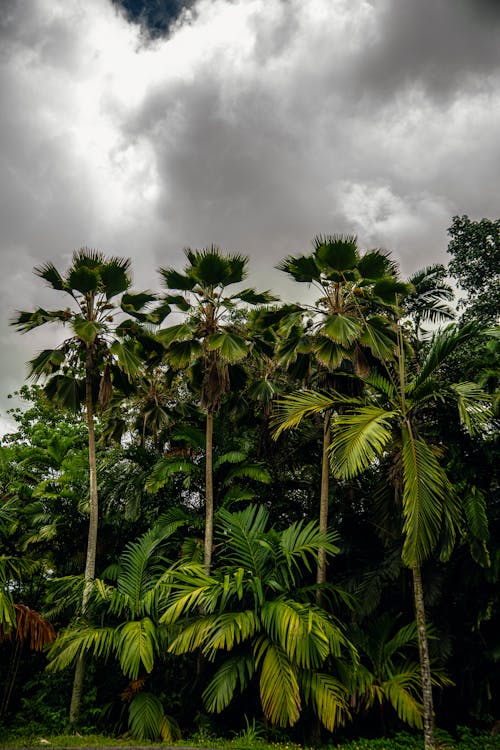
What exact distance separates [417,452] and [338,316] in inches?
134

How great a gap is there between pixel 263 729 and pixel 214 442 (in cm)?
582

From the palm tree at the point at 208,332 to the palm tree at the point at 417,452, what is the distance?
9.79 feet

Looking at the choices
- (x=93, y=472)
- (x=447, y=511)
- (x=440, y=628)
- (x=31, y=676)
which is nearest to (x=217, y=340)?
(x=93, y=472)

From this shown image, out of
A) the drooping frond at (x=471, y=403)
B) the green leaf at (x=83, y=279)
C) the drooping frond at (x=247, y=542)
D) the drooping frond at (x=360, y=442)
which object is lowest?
the drooping frond at (x=247, y=542)

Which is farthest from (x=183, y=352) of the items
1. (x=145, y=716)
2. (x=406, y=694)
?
(x=406, y=694)

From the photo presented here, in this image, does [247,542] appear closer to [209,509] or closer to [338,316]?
[209,509]

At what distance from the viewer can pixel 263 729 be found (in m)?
8.12

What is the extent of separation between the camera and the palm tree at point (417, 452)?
6504mm

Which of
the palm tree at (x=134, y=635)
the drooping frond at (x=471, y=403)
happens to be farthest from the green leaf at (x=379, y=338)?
the palm tree at (x=134, y=635)

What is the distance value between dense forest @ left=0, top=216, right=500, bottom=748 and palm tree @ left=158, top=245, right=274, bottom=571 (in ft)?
0.17

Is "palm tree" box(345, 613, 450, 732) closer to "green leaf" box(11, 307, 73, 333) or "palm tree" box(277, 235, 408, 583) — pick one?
"palm tree" box(277, 235, 408, 583)

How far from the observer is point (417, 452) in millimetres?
6953

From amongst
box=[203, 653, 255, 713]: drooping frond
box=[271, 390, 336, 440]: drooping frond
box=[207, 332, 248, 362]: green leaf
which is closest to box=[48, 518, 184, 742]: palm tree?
box=[203, 653, 255, 713]: drooping frond

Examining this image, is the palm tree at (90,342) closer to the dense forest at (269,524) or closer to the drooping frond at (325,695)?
the dense forest at (269,524)
